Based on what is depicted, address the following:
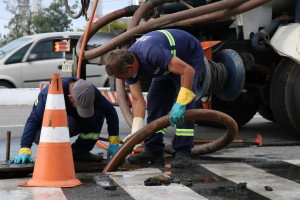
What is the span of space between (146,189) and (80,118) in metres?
1.34

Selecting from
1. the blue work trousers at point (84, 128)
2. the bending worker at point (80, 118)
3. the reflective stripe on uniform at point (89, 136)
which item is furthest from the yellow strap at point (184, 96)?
the reflective stripe on uniform at point (89, 136)

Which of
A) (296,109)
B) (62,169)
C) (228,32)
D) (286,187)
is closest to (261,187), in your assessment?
(286,187)

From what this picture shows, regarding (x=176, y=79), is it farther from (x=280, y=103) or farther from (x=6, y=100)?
(x=6, y=100)

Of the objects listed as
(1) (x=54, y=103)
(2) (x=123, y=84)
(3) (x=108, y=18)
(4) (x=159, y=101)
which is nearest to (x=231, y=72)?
(2) (x=123, y=84)

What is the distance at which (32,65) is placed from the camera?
1539 cm

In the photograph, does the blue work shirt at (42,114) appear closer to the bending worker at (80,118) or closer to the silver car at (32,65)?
the bending worker at (80,118)

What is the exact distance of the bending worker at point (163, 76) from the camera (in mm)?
5938

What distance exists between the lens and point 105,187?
17.5 feet

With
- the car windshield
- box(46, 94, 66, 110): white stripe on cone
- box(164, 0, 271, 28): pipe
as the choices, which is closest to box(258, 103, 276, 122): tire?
box(164, 0, 271, 28): pipe

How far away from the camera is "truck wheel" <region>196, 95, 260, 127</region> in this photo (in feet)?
30.9

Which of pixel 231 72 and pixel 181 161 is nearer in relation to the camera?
pixel 181 161

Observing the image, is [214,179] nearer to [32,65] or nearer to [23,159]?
[23,159]

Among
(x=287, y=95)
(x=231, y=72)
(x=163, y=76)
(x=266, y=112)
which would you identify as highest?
(x=163, y=76)

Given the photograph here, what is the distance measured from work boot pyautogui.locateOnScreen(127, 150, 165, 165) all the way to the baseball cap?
34.5 inches
